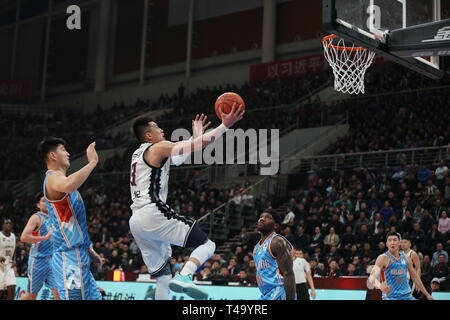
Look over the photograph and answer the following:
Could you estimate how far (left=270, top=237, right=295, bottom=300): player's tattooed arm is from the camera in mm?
6699

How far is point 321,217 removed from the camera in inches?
649

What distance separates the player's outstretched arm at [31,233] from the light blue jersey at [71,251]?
0.45 m

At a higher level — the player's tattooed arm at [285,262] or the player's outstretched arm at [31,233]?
the player's outstretched arm at [31,233]

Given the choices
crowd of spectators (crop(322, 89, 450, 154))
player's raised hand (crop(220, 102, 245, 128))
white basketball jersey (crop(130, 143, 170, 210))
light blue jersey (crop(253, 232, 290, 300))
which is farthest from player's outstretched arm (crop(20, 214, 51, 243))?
crowd of spectators (crop(322, 89, 450, 154))

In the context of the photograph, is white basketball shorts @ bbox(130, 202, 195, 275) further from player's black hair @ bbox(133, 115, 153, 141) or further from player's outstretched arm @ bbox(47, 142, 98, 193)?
player's black hair @ bbox(133, 115, 153, 141)

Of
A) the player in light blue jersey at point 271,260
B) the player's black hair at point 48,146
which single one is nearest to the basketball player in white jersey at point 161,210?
the player's black hair at point 48,146

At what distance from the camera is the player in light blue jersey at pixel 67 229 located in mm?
5531

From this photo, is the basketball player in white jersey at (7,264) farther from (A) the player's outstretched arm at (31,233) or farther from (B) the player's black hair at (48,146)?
(B) the player's black hair at (48,146)

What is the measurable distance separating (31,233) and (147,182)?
2.25 m

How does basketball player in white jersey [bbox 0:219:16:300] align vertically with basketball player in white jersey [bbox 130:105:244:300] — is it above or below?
below

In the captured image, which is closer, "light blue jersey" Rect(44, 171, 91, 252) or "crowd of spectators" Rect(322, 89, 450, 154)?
"light blue jersey" Rect(44, 171, 91, 252)

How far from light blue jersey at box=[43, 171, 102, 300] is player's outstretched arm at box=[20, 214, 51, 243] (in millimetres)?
451
